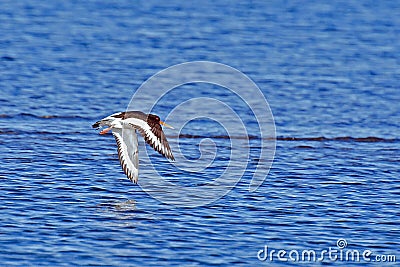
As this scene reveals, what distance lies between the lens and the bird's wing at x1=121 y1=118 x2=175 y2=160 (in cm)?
1091

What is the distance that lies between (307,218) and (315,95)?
8173 mm

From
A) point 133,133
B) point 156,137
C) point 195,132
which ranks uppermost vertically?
point 195,132

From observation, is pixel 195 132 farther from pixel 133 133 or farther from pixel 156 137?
pixel 156 137

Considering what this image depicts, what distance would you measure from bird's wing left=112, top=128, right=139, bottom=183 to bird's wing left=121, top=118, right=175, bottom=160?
617 millimetres

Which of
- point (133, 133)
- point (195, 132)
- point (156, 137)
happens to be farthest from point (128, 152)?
point (195, 132)

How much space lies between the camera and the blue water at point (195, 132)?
9.95m

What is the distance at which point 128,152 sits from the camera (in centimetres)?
1190

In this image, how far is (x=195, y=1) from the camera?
31.1 metres

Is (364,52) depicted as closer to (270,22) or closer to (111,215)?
(270,22)

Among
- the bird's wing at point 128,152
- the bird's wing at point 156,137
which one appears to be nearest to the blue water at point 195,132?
the bird's wing at point 128,152

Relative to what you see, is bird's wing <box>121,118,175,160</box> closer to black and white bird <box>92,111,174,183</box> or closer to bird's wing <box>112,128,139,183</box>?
black and white bird <box>92,111,174,183</box>

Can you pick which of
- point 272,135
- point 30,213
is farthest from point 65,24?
point 30,213

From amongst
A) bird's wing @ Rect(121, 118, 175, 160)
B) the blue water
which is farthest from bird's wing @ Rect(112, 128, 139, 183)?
bird's wing @ Rect(121, 118, 175, 160)

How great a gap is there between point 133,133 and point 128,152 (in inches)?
10.4
